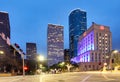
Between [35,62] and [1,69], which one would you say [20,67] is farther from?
[35,62]

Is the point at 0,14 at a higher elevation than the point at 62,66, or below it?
higher

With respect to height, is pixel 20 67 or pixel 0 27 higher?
pixel 0 27

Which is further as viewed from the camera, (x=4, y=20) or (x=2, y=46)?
(x=4, y=20)

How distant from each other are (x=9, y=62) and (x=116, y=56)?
182 ft

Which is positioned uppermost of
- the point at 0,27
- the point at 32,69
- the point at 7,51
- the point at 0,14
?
the point at 0,14

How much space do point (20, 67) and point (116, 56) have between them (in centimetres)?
4656

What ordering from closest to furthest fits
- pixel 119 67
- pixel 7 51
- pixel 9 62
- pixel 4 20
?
pixel 9 62 → pixel 119 67 → pixel 7 51 → pixel 4 20

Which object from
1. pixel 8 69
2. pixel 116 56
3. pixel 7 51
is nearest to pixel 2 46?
pixel 7 51

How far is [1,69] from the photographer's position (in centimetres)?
11100

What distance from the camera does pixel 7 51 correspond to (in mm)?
151625

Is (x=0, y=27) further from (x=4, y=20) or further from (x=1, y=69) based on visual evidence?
(x=1, y=69)

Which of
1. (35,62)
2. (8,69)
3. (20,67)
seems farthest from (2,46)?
(8,69)

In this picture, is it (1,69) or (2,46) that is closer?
(1,69)

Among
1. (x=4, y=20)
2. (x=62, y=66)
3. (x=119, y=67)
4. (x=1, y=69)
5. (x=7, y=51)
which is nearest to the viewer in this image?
(x=1, y=69)
